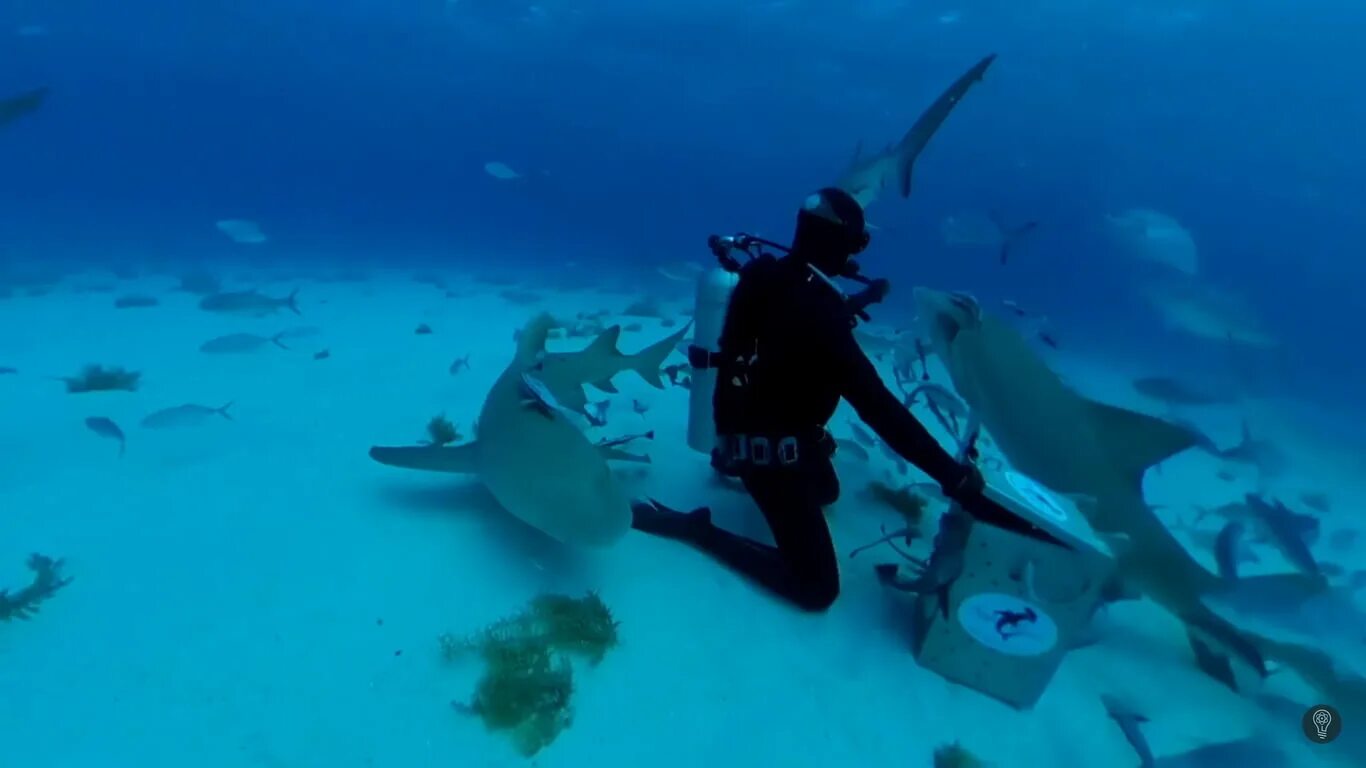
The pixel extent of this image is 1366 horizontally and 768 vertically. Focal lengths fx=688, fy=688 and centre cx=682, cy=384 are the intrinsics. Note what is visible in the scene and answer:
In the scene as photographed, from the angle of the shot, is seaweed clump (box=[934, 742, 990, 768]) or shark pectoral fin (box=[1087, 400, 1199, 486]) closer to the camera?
seaweed clump (box=[934, 742, 990, 768])

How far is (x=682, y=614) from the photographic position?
396 centimetres

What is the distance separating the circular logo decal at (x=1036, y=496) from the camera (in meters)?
3.46

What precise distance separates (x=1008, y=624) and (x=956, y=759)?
0.75m

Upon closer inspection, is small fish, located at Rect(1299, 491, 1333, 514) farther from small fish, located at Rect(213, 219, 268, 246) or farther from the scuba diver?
small fish, located at Rect(213, 219, 268, 246)

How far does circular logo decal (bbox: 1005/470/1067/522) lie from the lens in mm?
3455

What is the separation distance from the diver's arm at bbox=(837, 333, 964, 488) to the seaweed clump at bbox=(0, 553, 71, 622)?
4.10 metres

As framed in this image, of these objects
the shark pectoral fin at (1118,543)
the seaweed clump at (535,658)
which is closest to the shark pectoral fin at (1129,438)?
the shark pectoral fin at (1118,543)

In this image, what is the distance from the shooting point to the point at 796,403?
13.5ft

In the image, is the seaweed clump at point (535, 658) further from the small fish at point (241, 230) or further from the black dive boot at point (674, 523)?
the small fish at point (241, 230)

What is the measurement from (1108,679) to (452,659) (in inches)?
150

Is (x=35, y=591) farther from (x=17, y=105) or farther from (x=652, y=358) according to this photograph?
(x=652, y=358)

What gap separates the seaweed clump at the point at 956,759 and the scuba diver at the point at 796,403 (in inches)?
39.5

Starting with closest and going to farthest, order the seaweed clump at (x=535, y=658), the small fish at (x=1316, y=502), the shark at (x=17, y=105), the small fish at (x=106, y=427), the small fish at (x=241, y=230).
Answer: the seaweed clump at (x=535, y=658) < the shark at (x=17, y=105) < the small fish at (x=106, y=427) < the small fish at (x=1316, y=502) < the small fish at (x=241, y=230)

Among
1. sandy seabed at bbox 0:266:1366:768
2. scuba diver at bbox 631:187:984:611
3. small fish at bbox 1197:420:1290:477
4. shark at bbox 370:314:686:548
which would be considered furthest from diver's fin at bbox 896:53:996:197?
small fish at bbox 1197:420:1290:477
